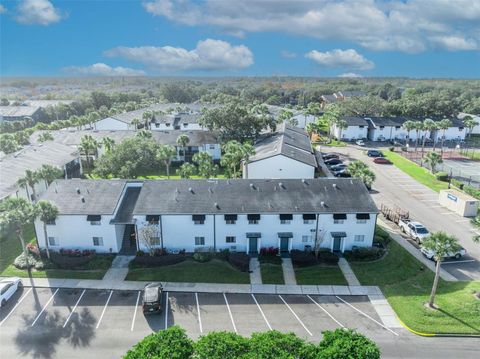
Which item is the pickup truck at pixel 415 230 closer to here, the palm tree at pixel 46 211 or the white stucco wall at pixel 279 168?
the white stucco wall at pixel 279 168

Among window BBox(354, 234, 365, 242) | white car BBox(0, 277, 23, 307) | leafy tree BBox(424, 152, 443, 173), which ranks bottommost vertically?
white car BBox(0, 277, 23, 307)

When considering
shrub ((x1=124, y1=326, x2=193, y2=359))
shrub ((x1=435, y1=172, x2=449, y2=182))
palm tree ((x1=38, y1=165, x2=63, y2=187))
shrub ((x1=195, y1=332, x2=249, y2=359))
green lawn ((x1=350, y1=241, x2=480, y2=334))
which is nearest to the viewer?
shrub ((x1=124, y1=326, x2=193, y2=359))

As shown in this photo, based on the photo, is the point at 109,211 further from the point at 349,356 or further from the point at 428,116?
the point at 428,116

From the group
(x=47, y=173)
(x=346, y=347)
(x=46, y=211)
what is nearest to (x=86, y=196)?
(x=46, y=211)

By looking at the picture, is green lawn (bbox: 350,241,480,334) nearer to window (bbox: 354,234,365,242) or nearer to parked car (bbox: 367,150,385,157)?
window (bbox: 354,234,365,242)

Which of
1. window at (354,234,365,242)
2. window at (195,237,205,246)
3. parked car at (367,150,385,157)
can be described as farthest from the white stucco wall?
parked car at (367,150,385,157)

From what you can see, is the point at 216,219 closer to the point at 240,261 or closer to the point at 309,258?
the point at 240,261
